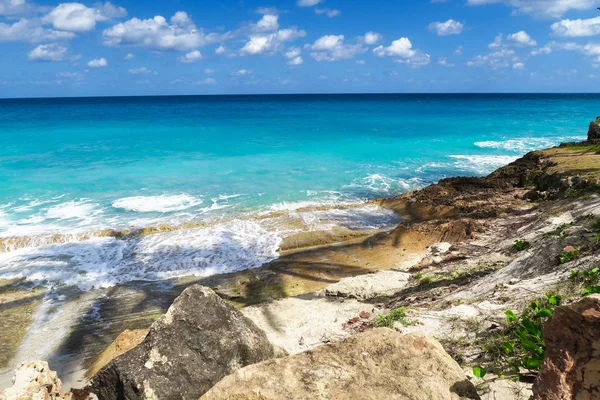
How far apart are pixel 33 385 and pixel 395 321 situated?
384 centimetres

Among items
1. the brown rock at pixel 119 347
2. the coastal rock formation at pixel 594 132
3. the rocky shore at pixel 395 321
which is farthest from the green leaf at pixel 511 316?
the coastal rock formation at pixel 594 132

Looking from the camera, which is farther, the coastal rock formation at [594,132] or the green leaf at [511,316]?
the coastal rock formation at [594,132]

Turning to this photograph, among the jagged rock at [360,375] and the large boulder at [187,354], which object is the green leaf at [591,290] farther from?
the large boulder at [187,354]

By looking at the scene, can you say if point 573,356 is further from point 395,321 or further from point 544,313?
point 395,321

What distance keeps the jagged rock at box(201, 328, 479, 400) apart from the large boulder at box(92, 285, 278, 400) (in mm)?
953

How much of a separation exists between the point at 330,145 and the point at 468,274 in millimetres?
26231

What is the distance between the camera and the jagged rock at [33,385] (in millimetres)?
3711

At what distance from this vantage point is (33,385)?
152 inches

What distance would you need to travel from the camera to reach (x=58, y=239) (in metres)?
12.6

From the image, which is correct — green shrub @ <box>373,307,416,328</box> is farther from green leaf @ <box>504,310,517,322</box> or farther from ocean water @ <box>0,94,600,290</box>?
ocean water @ <box>0,94,600,290</box>

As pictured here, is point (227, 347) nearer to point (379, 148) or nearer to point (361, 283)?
point (361, 283)

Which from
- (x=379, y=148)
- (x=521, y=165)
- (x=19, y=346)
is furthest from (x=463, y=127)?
(x=19, y=346)

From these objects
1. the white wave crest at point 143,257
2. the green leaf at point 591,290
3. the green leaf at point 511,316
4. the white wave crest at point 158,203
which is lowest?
the white wave crest at point 143,257

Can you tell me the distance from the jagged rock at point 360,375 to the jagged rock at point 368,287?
178 inches
